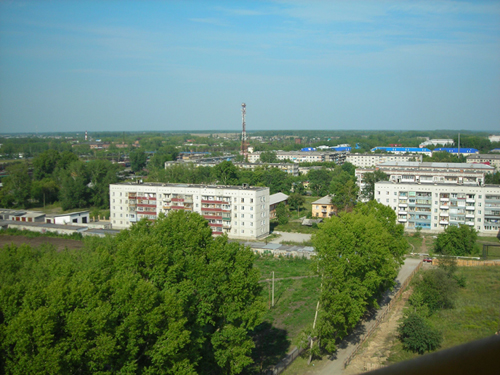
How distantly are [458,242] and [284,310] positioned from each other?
537cm

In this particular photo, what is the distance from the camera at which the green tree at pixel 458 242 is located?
33.2 feet

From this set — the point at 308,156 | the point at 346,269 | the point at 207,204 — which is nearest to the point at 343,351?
the point at 346,269

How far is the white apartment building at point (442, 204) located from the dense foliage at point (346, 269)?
6701 millimetres

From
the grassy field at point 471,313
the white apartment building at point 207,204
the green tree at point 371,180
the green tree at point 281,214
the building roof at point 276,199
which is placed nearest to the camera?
the grassy field at point 471,313

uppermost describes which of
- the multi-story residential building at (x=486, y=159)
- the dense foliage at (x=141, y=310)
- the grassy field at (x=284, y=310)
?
the multi-story residential building at (x=486, y=159)

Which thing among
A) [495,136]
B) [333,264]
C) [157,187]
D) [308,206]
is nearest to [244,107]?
[308,206]

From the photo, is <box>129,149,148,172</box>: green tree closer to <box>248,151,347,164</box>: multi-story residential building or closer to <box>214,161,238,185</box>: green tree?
<box>248,151,347,164</box>: multi-story residential building

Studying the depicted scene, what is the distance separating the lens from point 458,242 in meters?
10.2

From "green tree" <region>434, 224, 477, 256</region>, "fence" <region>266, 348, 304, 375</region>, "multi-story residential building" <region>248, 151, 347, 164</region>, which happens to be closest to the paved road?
"fence" <region>266, 348, 304, 375</region>

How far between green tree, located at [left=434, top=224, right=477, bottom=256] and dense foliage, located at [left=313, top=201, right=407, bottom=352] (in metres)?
3.93

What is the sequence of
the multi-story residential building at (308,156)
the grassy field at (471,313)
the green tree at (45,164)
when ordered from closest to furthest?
the grassy field at (471,313) → the green tree at (45,164) → the multi-story residential building at (308,156)

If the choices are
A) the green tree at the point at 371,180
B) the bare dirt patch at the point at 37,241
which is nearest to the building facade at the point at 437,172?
the green tree at the point at 371,180

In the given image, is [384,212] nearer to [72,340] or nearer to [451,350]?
[72,340]

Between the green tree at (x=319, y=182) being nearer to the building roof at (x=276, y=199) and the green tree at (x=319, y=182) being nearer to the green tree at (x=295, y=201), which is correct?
the building roof at (x=276, y=199)
